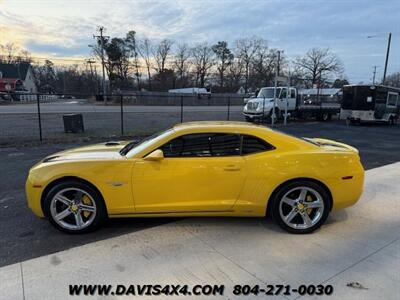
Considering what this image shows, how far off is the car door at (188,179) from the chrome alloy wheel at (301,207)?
0.65 meters

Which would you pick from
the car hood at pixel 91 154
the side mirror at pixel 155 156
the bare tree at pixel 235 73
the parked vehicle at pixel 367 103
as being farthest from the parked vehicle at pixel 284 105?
the bare tree at pixel 235 73

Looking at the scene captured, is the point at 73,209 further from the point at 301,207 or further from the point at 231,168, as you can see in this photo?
the point at 301,207

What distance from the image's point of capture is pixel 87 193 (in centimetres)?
380

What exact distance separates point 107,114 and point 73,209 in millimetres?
23298

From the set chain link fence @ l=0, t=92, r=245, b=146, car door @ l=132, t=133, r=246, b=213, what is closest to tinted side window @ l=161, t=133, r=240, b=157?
car door @ l=132, t=133, r=246, b=213

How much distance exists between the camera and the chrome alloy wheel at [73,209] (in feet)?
12.6

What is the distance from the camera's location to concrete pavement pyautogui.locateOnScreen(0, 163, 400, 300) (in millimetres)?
2928

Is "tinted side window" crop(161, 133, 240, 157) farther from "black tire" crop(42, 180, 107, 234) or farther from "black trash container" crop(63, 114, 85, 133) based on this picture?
"black trash container" crop(63, 114, 85, 133)

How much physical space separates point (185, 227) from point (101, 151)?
1521 millimetres

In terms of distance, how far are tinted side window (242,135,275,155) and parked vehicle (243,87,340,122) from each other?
16.4 m

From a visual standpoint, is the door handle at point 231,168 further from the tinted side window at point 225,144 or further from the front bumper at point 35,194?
the front bumper at point 35,194

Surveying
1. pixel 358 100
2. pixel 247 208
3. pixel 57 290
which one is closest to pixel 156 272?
pixel 57 290

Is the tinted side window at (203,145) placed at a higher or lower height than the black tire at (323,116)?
higher

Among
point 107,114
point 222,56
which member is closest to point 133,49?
point 222,56
